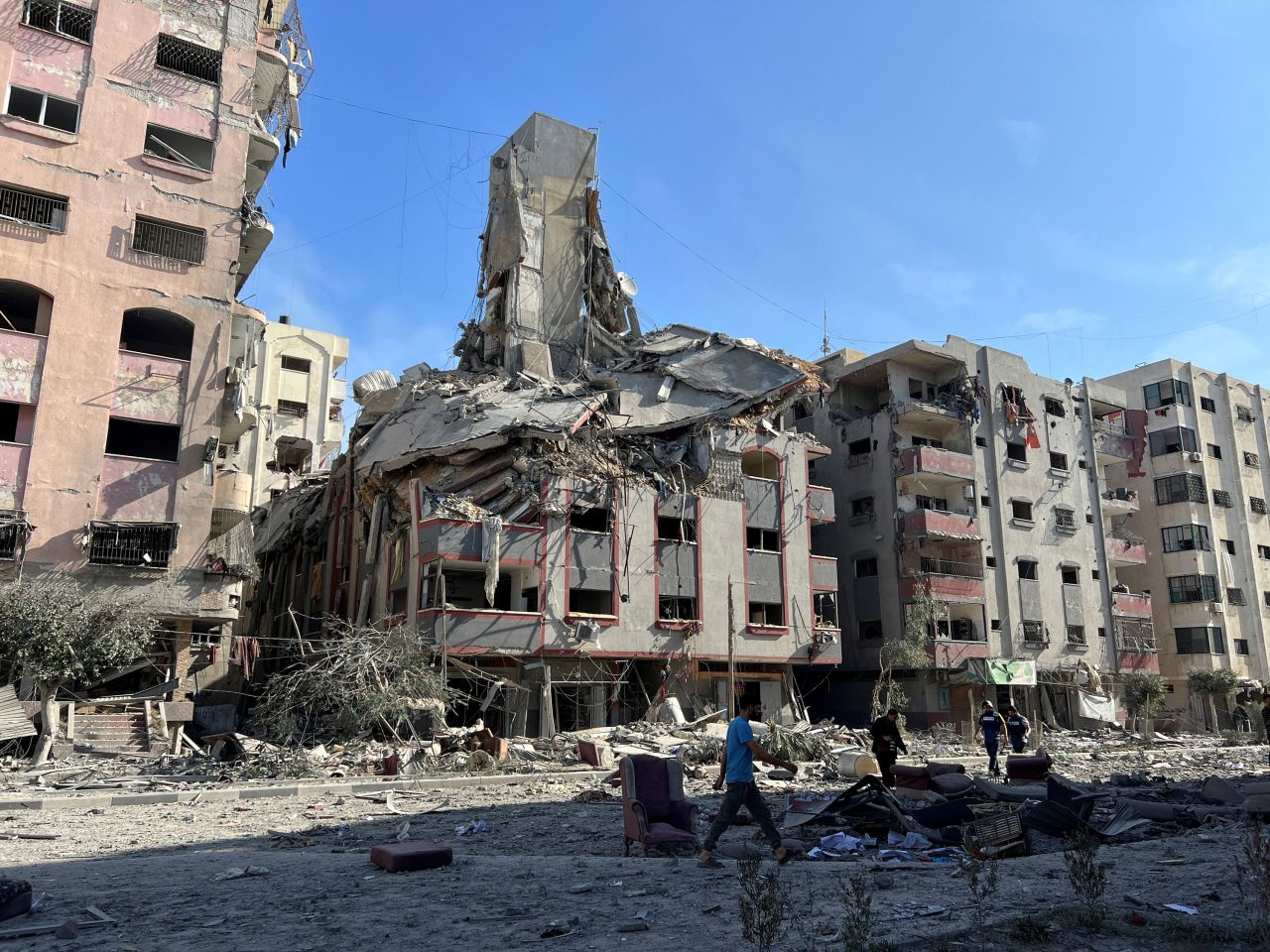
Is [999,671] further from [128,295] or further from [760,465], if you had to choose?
[128,295]

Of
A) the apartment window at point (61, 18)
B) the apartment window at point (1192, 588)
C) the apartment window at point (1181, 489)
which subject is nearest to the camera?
the apartment window at point (61, 18)

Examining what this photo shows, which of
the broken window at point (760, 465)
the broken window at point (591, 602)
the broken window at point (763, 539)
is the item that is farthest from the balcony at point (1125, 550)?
the broken window at point (591, 602)

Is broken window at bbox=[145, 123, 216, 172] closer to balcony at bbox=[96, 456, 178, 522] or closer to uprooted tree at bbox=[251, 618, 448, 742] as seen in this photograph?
balcony at bbox=[96, 456, 178, 522]

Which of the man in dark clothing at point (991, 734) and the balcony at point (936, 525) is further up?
the balcony at point (936, 525)

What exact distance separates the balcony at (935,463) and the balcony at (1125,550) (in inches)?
408

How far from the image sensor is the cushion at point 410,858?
29.4 ft

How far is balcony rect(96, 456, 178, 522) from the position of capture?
25.4 m

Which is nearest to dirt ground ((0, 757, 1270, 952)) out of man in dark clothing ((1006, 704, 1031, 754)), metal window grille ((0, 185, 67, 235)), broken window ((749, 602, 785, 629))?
man in dark clothing ((1006, 704, 1031, 754))

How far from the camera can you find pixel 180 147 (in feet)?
95.7

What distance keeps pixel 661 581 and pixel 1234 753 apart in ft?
62.6

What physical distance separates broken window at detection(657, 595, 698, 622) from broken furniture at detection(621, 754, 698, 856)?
77.3 ft

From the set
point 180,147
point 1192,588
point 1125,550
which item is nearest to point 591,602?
point 180,147

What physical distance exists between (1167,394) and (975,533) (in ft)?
66.8

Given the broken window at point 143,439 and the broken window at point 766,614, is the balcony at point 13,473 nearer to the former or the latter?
the broken window at point 143,439
